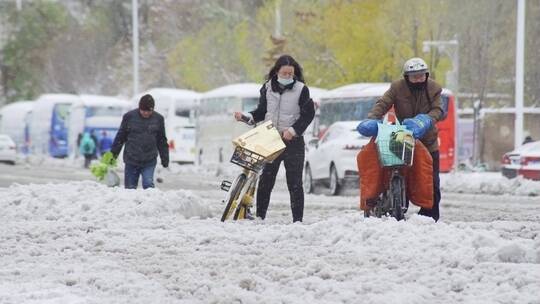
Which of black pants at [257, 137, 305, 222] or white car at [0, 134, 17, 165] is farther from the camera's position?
white car at [0, 134, 17, 165]

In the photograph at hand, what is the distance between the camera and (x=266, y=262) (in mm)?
11125

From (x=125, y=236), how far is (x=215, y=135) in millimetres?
41487

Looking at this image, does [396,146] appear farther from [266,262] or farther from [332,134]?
[332,134]

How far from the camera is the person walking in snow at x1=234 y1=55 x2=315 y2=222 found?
50.4 feet

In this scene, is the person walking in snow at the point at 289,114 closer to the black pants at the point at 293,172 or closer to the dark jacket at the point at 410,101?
the black pants at the point at 293,172

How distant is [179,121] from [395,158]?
45.2 meters

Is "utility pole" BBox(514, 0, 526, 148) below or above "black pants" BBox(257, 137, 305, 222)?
above

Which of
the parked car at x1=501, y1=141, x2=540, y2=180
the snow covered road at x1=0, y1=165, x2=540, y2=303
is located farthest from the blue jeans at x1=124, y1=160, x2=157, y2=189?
the parked car at x1=501, y1=141, x2=540, y2=180

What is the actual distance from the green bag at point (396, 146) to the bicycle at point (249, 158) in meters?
1.11

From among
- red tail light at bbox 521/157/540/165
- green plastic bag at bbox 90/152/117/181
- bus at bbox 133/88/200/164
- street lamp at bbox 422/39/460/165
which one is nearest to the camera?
green plastic bag at bbox 90/152/117/181

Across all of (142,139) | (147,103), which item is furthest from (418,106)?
(142,139)

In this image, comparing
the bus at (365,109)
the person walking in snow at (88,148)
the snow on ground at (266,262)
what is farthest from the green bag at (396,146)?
the person walking in snow at (88,148)

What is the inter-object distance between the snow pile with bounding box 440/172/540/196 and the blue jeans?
35.2 ft

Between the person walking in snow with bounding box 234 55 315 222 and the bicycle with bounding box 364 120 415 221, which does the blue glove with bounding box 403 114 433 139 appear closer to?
the bicycle with bounding box 364 120 415 221
